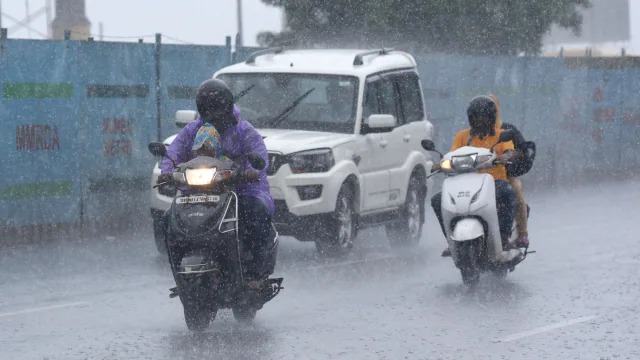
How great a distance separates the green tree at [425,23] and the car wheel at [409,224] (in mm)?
17647

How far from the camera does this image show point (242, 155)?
32.1ft

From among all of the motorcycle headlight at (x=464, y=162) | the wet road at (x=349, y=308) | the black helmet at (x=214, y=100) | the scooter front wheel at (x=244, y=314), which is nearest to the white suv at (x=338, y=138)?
the wet road at (x=349, y=308)

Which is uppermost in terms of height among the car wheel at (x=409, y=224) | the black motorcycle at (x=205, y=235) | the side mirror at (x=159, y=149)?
the side mirror at (x=159, y=149)


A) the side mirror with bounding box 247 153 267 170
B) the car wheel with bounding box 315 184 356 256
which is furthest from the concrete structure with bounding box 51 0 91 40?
the side mirror with bounding box 247 153 267 170

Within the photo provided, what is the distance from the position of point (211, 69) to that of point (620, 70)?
1326 cm

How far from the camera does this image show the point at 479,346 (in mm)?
9391

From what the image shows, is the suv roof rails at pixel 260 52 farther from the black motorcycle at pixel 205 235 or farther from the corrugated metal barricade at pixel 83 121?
the black motorcycle at pixel 205 235

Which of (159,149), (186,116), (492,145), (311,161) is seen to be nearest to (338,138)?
(311,161)

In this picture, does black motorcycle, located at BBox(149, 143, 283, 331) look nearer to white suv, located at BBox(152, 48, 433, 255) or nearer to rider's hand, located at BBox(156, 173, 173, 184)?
rider's hand, located at BBox(156, 173, 173, 184)

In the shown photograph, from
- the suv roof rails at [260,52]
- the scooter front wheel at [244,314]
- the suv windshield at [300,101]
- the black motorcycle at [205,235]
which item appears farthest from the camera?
the suv roof rails at [260,52]

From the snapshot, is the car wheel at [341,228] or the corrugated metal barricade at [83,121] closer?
the car wheel at [341,228]

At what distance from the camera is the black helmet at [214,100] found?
9914mm

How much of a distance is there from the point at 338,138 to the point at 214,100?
16.5 feet

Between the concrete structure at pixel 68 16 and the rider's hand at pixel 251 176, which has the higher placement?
the concrete structure at pixel 68 16
